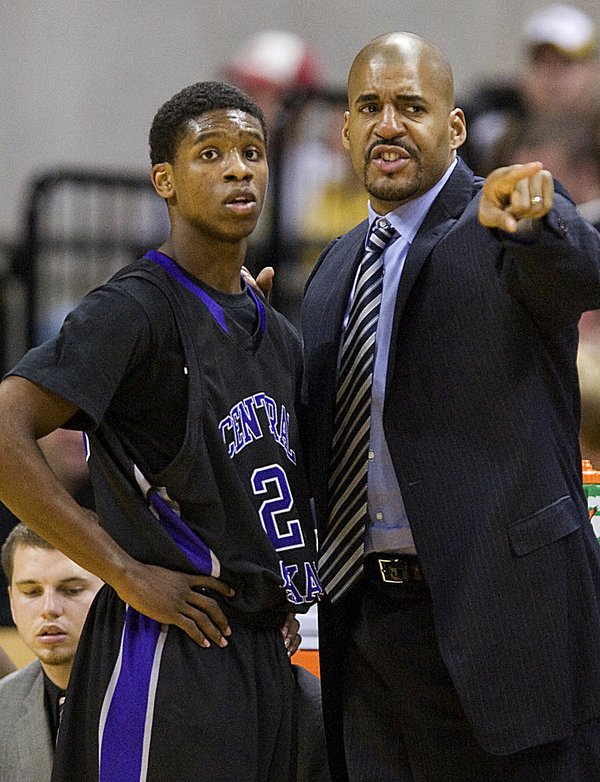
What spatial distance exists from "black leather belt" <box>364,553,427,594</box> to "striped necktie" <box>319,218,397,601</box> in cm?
4

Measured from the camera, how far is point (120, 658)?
275 cm

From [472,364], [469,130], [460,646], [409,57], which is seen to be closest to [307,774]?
[460,646]

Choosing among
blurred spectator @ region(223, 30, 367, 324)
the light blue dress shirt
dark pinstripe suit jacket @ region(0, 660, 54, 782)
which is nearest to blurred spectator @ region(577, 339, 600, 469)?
the light blue dress shirt

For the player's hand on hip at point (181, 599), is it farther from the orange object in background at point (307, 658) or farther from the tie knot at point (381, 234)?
the orange object in background at point (307, 658)

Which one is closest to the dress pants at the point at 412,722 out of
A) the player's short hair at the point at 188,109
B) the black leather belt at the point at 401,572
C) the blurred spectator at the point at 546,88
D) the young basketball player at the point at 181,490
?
the black leather belt at the point at 401,572

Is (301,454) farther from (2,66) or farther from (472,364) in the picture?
(2,66)

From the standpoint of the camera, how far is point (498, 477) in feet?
9.14

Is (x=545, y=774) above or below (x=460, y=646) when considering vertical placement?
below

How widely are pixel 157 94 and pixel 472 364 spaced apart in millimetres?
6222

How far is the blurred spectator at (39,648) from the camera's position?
3578 mm

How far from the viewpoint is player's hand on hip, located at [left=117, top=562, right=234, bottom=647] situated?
2.70m

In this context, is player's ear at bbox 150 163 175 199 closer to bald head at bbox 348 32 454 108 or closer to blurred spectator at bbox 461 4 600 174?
bald head at bbox 348 32 454 108

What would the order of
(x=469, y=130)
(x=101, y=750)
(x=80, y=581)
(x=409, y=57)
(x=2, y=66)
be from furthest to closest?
(x=2, y=66) → (x=469, y=130) → (x=80, y=581) → (x=409, y=57) → (x=101, y=750)

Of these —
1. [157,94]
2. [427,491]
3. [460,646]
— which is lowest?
[460,646]
